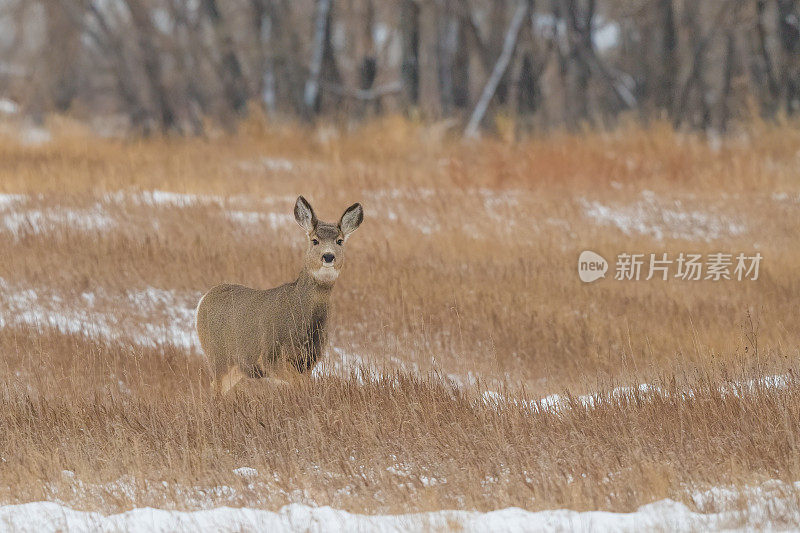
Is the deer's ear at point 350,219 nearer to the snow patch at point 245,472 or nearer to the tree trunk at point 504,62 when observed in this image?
the snow patch at point 245,472

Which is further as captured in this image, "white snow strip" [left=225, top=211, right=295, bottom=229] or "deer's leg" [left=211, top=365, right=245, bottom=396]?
"white snow strip" [left=225, top=211, right=295, bottom=229]

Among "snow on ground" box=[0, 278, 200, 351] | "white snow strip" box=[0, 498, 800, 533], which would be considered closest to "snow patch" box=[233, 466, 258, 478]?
"white snow strip" box=[0, 498, 800, 533]

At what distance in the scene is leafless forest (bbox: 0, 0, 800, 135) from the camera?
782 inches

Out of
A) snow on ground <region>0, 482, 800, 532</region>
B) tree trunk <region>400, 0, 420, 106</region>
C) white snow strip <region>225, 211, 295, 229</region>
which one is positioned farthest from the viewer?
tree trunk <region>400, 0, 420, 106</region>

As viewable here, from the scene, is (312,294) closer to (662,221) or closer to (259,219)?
(259,219)

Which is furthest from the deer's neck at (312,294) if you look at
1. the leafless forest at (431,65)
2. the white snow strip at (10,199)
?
the leafless forest at (431,65)

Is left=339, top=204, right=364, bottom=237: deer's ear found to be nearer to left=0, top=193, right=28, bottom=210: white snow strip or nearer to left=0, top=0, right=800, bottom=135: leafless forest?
left=0, top=193, right=28, bottom=210: white snow strip

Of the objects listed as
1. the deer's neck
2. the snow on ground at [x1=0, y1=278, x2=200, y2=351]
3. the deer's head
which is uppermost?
the deer's head

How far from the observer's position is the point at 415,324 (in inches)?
274

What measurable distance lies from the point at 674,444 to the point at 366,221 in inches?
255

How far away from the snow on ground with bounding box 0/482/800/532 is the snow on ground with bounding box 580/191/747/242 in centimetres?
778

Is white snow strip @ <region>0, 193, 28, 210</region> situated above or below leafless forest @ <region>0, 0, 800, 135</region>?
above

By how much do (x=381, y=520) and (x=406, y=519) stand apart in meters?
0.11

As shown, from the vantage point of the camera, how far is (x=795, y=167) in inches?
578
